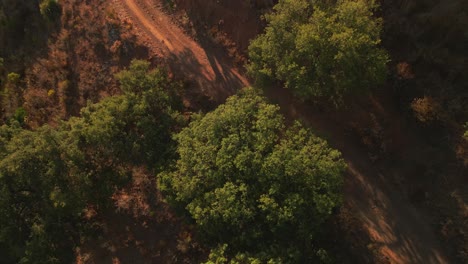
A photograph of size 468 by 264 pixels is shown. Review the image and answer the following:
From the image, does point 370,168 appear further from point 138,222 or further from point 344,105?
point 138,222

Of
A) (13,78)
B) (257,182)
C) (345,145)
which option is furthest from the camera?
(13,78)

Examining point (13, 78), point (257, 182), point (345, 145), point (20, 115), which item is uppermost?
point (345, 145)

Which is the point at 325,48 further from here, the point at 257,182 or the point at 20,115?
the point at 20,115

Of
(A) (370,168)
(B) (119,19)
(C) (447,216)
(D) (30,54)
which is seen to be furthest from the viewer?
(D) (30,54)

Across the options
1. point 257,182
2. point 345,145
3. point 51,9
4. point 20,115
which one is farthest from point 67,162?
point 345,145

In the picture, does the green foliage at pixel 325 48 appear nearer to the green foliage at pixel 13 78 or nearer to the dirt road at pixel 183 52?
the dirt road at pixel 183 52

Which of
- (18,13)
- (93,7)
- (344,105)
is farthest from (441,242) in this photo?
(18,13)
